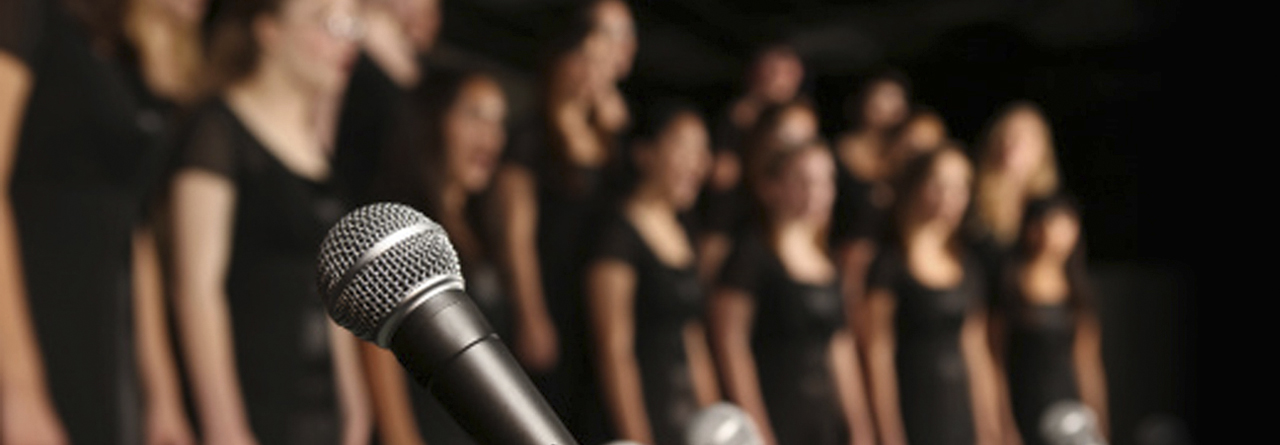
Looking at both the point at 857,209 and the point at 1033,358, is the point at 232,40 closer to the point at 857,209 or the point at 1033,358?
the point at 857,209

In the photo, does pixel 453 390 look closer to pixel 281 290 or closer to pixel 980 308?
pixel 281 290

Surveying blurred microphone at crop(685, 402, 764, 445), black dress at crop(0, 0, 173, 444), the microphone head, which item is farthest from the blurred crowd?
the microphone head

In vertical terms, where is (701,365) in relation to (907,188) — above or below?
below

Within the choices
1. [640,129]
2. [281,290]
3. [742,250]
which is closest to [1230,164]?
[742,250]

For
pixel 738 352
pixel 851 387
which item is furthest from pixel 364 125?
pixel 851 387

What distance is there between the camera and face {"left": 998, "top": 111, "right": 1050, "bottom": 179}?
438 cm

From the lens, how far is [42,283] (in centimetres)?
201

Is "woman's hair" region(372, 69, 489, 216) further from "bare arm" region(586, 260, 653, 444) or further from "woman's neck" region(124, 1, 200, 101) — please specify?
"bare arm" region(586, 260, 653, 444)

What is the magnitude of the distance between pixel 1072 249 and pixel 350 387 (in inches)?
108

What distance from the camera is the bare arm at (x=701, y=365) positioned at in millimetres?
3266

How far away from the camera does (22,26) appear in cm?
199

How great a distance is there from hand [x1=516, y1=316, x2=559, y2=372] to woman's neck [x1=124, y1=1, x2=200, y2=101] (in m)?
0.84

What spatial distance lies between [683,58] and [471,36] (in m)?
0.74

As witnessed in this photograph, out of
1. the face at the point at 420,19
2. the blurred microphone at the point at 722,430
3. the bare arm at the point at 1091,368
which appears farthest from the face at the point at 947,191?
the blurred microphone at the point at 722,430
